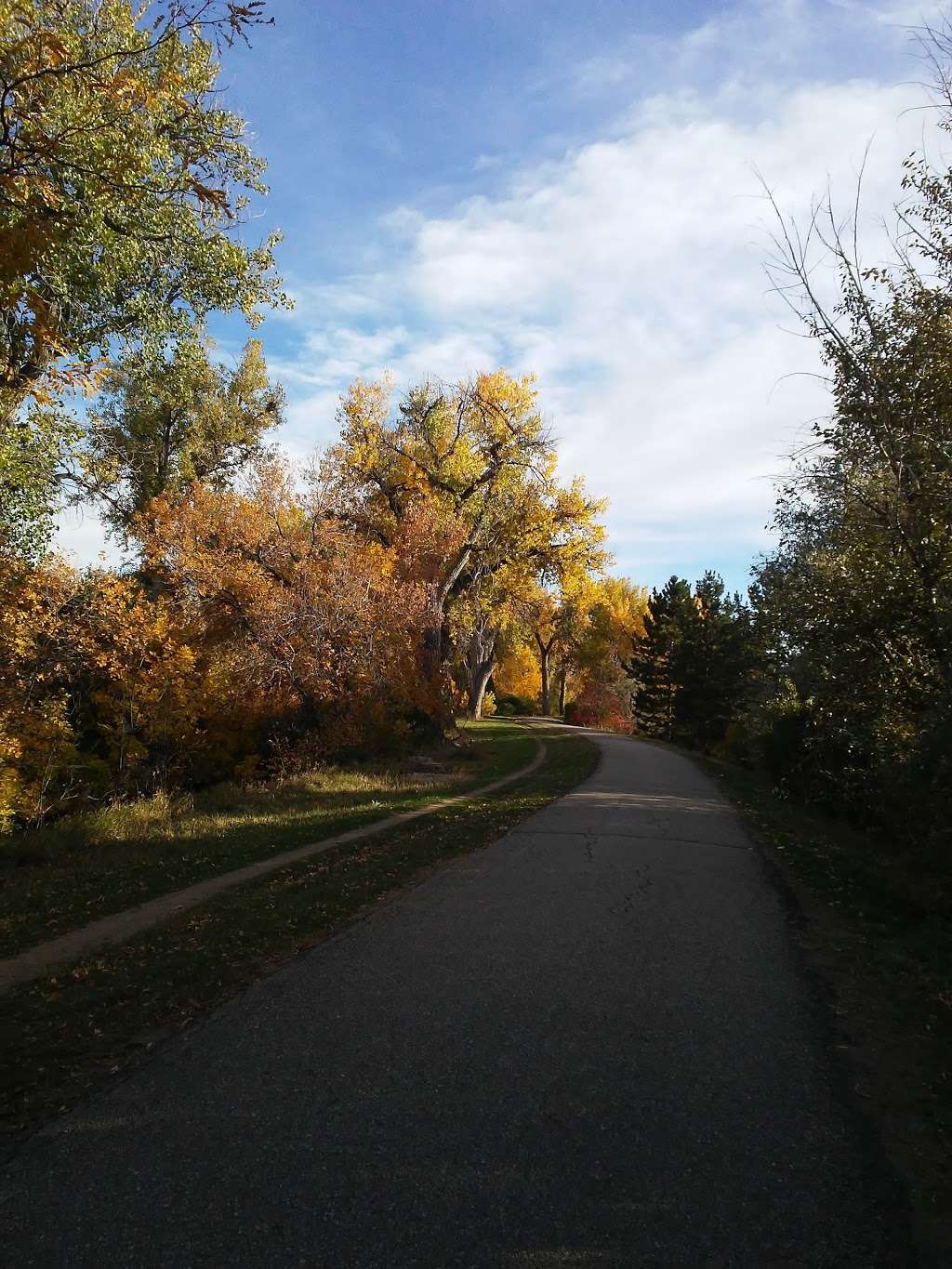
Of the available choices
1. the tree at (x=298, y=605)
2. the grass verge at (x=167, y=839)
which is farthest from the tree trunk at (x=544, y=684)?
the grass verge at (x=167, y=839)

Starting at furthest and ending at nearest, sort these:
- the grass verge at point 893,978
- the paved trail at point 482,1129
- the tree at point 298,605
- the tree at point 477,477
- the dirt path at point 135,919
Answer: the tree at point 477,477, the tree at point 298,605, the dirt path at point 135,919, the grass verge at point 893,978, the paved trail at point 482,1129

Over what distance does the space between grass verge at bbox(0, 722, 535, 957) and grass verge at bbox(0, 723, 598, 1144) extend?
1.07 metres

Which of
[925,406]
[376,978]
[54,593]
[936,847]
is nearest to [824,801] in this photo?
[936,847]

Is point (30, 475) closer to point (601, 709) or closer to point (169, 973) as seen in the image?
point (169, 973)

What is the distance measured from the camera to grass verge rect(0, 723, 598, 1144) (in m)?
4.09

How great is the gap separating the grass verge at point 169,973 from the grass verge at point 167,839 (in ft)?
3.50

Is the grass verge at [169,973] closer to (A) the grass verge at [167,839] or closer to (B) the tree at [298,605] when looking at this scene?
(A) the grass verge at [167,839]

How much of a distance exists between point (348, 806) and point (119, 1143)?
10.5 meters

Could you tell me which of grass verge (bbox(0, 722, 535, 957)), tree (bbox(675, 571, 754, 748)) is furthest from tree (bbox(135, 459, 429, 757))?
tree (bbox(675, 571, 754, 748))

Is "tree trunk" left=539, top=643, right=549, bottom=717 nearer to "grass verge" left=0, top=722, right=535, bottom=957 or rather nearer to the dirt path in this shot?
"grass verge" left=0, top=722, right=535, bottom=957

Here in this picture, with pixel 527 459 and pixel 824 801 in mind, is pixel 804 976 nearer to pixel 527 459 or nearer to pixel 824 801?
pixel 824 801

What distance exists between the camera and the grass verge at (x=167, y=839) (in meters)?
7.70

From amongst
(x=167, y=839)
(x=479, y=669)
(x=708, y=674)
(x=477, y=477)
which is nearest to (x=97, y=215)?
(x=167, y=839)

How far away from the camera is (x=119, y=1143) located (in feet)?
11.0
